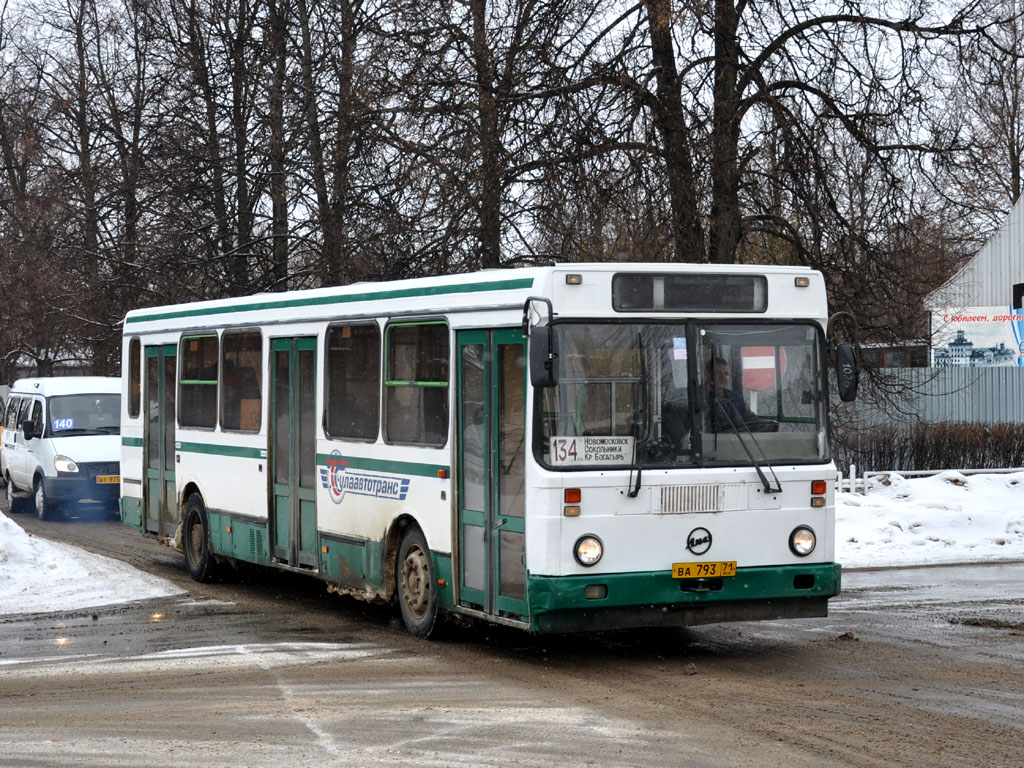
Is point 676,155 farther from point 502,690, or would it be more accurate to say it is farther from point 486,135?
point 502,690

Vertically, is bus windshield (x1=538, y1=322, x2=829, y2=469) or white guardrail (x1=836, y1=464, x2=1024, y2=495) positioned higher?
bus windshield (x1=538, y1=322, x2=829, y2=469)

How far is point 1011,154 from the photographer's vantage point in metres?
52.9

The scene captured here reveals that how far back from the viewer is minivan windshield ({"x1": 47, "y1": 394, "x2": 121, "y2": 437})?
24.4 m

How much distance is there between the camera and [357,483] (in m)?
12.2

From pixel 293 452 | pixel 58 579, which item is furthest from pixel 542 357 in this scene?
pixel 58 579

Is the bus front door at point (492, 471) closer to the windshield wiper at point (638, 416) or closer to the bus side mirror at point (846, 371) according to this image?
the windshield wiper at point (638, 416)

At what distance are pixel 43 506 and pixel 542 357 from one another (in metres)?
16.3

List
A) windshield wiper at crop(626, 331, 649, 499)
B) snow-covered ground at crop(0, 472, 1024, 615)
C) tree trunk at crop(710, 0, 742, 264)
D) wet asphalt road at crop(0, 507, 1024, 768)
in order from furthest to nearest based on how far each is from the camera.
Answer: tree trunk at crop(710, 0, 742, 264)
snow-covered ground at crop(0, 472, 1024, 615)
windshield wiper at crop(626, 331, 649, 499)
wet asphalt road at crop(0, 507, 1024, 768)

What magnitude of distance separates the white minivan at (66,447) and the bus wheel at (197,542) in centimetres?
804

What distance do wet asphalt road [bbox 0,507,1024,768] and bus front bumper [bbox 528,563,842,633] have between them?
12.5 inches

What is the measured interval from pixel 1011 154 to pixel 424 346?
45987mm

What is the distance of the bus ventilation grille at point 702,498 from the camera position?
1002 centimetres

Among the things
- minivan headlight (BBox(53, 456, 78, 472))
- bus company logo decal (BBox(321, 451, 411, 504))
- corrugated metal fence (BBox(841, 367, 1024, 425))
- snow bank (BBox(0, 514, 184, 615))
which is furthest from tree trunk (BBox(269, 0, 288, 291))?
bus company logo decal (BBox(321, 451, 411, 504))

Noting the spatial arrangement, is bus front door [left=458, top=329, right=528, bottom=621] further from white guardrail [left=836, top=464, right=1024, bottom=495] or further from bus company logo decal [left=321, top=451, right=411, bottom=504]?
white guardrail [left=836, top=464, right=1024, bottom=495]
